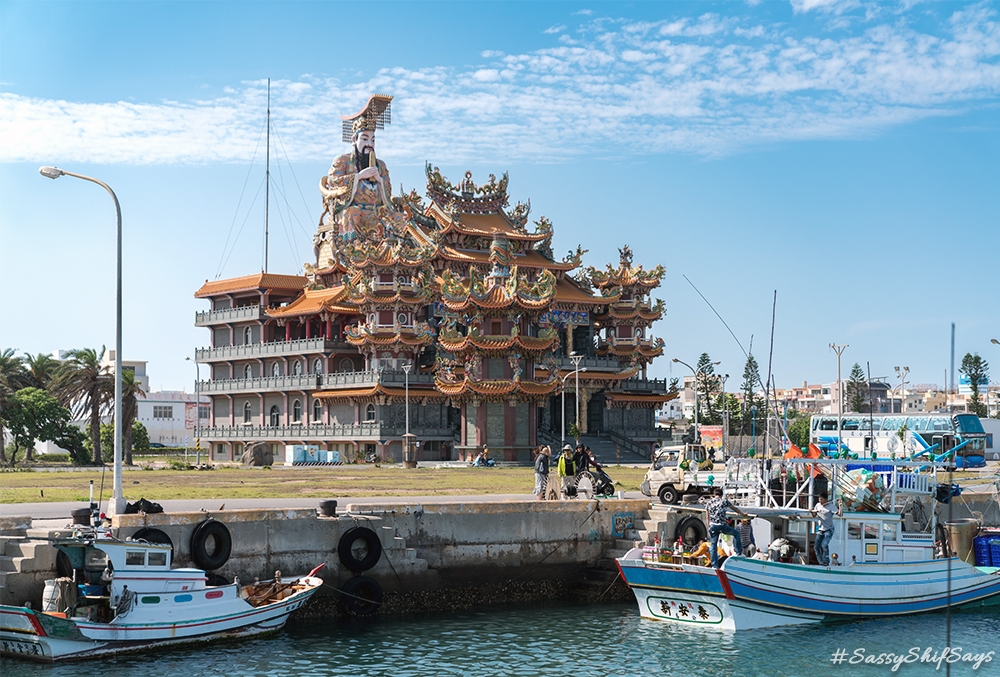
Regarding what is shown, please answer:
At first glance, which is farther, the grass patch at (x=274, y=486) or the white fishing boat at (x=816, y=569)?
the grass patch at (x=274, y=486)

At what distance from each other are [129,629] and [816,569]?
18111 mm

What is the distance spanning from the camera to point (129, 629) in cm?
2878

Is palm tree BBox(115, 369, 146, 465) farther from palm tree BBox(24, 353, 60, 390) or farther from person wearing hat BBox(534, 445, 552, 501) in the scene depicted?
person wearing hat BBox(534, 445, 552, 501)

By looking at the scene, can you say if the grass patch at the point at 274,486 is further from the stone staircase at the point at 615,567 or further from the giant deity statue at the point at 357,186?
the giant deity statue at the point at 357,186

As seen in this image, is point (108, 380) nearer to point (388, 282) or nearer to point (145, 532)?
point (388, 282)

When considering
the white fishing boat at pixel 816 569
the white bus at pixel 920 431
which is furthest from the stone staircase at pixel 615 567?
the white bus at pixel 920 431

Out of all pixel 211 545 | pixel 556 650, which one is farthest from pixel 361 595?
pixel 556 650

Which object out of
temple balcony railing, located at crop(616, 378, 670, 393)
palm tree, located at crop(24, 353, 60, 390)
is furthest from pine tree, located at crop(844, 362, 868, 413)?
palm tree, located at crop(24, 353, 60, 390)

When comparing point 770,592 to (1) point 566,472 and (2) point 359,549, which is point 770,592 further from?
(2) point 359,549

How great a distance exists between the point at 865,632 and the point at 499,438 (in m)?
56.9

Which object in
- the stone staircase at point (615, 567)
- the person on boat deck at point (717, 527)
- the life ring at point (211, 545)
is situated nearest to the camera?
the life ring at point (211, 545)

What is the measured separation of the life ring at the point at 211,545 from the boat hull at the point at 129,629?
164 cm

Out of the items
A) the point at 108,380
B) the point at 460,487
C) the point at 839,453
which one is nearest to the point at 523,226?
the point at 108,380

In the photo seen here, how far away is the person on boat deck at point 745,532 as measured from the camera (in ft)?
112
